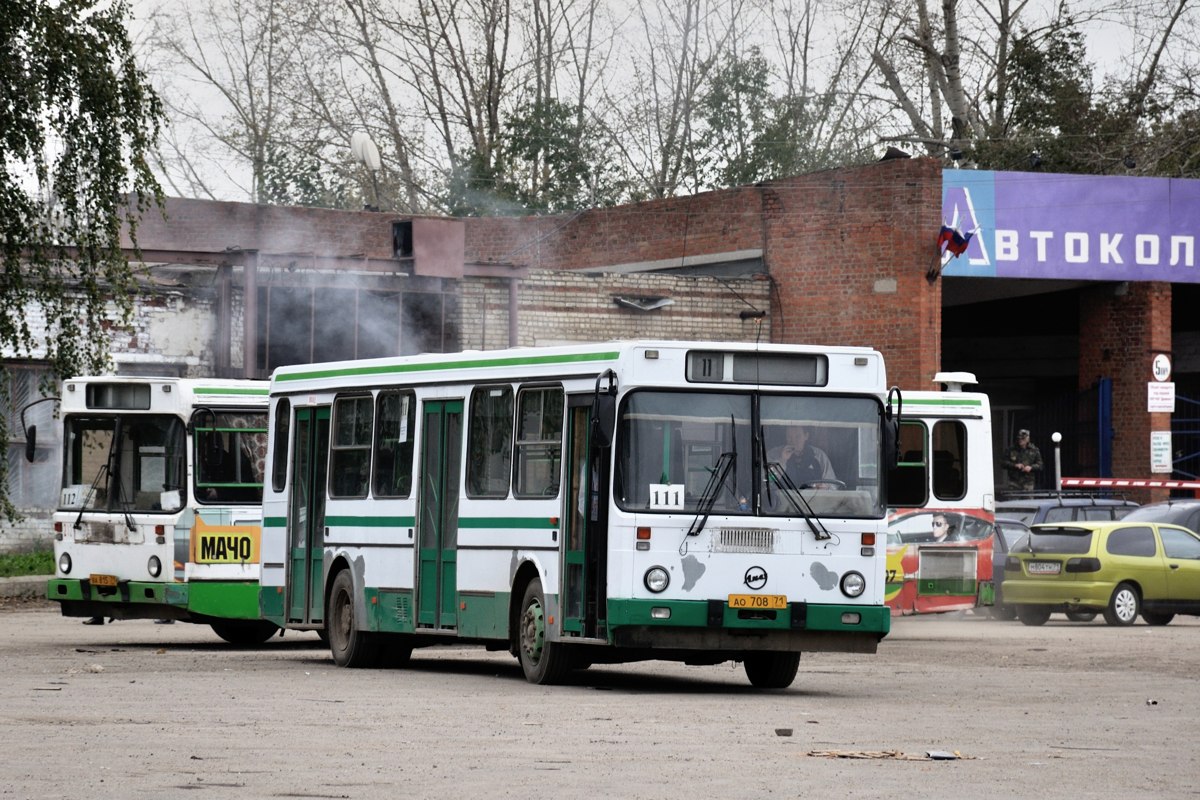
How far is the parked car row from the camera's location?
87.1ft

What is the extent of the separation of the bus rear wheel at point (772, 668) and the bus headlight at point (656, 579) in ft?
4.37

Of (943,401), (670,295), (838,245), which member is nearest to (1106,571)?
(943,401)

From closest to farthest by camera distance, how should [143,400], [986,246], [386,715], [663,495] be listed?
[386,715] < [663,495] < [143,400] < [986,246]

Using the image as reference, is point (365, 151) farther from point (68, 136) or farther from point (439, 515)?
point (439, 515)

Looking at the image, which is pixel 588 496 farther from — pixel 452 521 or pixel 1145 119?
pixel 1145 119

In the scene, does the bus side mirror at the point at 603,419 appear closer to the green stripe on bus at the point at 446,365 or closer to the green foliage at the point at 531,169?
the green stripe on bus at the point at 446,365

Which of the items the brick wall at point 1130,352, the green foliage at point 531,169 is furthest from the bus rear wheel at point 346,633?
the green foliage at point 531,169

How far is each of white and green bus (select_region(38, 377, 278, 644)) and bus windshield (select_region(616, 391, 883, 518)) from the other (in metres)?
6.93

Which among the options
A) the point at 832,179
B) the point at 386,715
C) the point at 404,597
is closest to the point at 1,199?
the point at 404,597

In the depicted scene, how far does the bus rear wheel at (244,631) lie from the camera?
22.1m

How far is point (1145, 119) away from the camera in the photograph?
5294 centimetres

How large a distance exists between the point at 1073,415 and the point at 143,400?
20.3 metres

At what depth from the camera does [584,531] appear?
15.5 metres

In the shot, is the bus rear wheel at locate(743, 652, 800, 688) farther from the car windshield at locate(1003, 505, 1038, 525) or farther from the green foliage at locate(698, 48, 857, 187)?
the green foliage at locate(698, 48, 857, 187)
